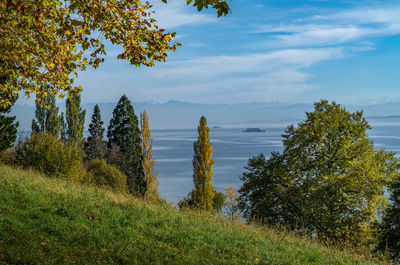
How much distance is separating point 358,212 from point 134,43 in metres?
18.4

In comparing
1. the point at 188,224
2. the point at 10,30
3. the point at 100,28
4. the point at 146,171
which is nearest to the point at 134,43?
the point at 100,28

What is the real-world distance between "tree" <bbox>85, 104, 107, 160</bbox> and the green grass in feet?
114

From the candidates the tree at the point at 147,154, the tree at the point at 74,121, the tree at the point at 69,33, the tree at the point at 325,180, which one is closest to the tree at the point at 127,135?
the tree at the point at 147,154

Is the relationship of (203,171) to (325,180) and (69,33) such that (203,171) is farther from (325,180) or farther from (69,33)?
(69,33)

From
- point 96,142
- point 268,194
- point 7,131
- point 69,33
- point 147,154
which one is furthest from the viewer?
point 96,142

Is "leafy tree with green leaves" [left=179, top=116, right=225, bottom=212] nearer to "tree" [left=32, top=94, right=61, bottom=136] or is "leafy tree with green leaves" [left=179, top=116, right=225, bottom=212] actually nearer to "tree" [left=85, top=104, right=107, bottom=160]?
"tree" [left=85, top=104, right=107, bottom=160]

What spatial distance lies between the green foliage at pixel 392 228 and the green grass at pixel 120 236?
14.7 m

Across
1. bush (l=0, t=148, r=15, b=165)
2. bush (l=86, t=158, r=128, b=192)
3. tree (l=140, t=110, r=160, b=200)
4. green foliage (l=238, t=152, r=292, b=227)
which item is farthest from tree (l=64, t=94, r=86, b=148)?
green foliage (l=238, t=152, r=292, b=227)

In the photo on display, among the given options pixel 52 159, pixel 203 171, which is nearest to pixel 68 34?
pixel 52 159

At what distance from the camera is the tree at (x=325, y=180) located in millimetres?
20797

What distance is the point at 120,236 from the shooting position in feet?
27.7

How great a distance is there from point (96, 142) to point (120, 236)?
133ft

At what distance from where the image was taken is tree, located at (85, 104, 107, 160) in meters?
46.9

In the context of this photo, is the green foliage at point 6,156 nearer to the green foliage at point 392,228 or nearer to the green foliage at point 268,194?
the green foliage at point 268,194
